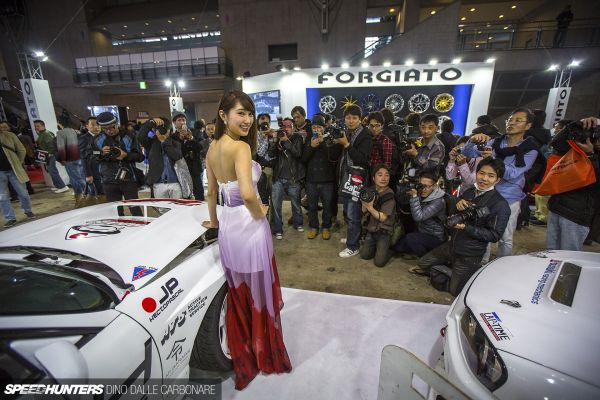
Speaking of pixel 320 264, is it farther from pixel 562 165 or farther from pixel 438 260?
pixel 562 165

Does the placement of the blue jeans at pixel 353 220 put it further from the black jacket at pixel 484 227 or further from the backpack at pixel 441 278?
the black jacket at pixel 484 227

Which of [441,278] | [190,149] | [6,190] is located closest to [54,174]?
[6,190]

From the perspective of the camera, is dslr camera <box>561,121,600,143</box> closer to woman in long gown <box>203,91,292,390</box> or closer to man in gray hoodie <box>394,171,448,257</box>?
man in gray hoodie <box>394,171,448,257</box>

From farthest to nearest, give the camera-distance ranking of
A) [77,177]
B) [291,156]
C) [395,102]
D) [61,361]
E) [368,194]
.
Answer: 1. [395,102]
2. [77,177]
3. [291,156]
4. [368,194]
5. [61,361]

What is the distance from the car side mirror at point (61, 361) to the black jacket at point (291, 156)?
3232 millimetres

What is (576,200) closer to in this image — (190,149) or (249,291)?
(249,291)

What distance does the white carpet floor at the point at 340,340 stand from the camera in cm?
179

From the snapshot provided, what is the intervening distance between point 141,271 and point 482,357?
5.65 ft

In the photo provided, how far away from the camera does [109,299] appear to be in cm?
120

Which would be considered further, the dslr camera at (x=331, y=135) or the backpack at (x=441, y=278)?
the dslr camera at (x=331, y=135)

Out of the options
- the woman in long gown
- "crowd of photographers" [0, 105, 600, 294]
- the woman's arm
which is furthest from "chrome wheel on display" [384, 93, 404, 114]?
the woman's arm

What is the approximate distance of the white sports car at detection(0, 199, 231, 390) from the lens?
2.99 feet

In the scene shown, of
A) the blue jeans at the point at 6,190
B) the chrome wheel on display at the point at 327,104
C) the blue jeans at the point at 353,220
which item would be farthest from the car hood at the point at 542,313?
the chrome wheel on display at the point at 327,104

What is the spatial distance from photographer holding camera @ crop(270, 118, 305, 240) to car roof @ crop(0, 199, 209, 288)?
1982mm
